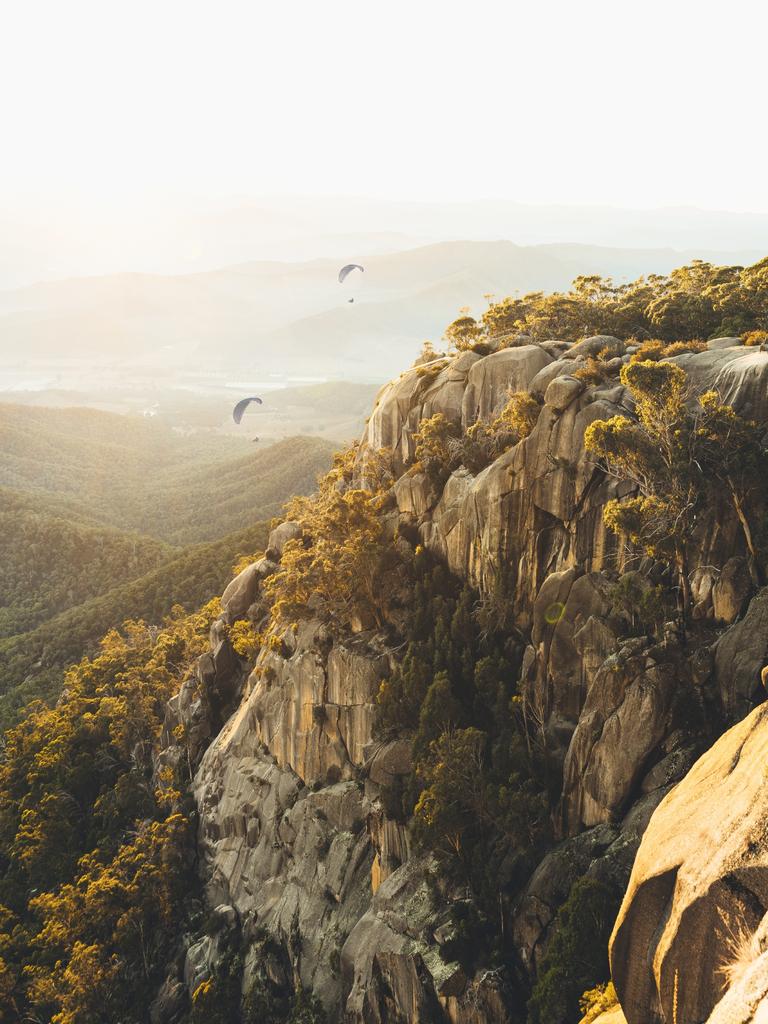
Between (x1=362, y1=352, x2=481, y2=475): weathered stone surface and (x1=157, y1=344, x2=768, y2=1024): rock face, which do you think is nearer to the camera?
(x1=157, y1=344, x2=768, y2=1024): rock face

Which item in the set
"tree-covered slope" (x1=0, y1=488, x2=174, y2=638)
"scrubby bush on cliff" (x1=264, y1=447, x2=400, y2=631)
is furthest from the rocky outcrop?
"tree-covered slope" (x1=0, y1=488, x2=174, y2=638)

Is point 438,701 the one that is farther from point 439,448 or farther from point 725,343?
point 725,343

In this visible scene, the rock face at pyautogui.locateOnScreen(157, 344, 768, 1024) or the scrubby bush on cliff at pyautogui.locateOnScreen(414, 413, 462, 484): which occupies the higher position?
the scrubby bush on cliff at pyautogui.locateOnScreen(414, 413, 462, 484)

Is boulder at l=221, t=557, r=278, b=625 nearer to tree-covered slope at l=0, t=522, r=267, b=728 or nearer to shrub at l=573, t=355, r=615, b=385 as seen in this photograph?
shrub at l=573, t=355, r=615, b=385

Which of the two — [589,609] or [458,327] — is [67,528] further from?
[589,609]

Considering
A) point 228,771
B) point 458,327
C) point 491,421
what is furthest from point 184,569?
point 491,421

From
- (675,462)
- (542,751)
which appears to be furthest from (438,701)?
(675,462)
